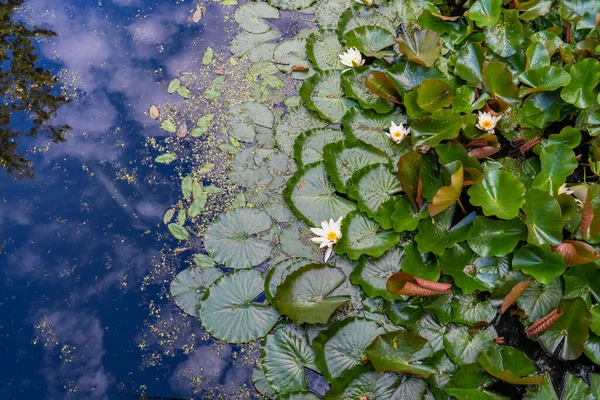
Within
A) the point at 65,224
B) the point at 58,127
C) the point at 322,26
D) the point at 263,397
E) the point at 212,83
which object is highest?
the point at 322,26

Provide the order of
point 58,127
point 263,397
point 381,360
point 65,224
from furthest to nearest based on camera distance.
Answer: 1. point 58,127
2. point 65,224
3. point 263,397
4. point 381,360

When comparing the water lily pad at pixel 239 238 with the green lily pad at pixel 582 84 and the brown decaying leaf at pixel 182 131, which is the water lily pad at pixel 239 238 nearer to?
the brown decaying leaf at pixel 182 131

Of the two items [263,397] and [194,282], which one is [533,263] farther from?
[194,282]

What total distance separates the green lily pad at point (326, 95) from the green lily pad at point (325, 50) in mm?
120

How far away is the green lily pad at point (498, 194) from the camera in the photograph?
203 cm

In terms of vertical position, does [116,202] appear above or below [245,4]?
below

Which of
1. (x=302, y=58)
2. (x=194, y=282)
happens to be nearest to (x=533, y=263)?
(x=194, y=282)

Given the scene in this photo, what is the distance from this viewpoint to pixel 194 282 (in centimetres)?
219

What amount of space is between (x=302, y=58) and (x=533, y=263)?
1.86 metres

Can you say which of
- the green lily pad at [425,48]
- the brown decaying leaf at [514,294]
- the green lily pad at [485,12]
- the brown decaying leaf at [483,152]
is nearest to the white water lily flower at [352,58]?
the green lily pad at [425,48]

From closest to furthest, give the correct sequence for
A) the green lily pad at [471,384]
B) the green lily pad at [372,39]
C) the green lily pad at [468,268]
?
the green lily pad at [471,384]
the green lily pad at [468,268]
the green lily pad at [372,39]

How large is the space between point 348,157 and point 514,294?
1011mm

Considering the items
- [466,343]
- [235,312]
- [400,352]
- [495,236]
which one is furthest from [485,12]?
[235,312]

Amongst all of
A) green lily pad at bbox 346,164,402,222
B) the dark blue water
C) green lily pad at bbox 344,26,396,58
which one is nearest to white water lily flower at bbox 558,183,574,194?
green lily pad at bbox 346,164,402,222
